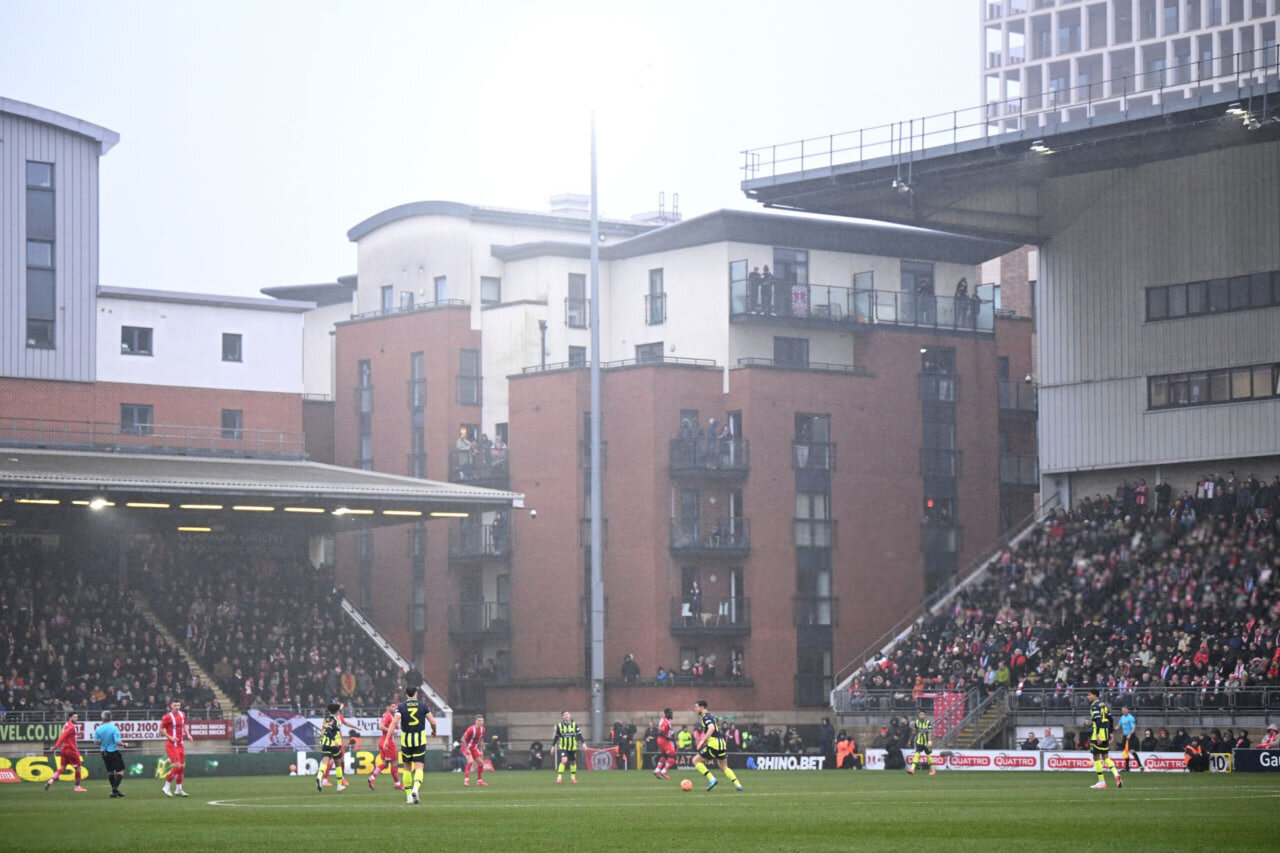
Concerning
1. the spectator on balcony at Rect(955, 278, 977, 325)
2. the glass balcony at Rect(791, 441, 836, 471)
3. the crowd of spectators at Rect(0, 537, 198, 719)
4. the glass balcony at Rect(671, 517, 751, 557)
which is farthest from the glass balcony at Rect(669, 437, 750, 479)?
the crowd of spectators at Rect(0, 537, 198, 719)

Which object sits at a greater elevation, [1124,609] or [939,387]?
[939,387]

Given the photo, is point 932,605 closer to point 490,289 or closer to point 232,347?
point 490,289

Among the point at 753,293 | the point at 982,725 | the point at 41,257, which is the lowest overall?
the point at 982,725

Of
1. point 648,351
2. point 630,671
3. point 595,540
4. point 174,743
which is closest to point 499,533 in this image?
point 630,671

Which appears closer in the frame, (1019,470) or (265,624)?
(265,624)

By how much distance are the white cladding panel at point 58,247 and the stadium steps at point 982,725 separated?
114 ft

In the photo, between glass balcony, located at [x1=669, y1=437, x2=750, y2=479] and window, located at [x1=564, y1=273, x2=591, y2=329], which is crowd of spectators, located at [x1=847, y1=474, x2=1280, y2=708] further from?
window, located at [x1=564, y1=273, x2=591, y2=329]

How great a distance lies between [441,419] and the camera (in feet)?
253

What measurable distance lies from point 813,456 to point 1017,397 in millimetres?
11401

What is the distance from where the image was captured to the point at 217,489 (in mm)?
59719

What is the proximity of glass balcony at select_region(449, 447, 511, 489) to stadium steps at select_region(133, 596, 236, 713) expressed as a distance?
14.2 m

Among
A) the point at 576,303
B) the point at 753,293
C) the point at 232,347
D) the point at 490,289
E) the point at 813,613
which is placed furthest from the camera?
the point at 490,289

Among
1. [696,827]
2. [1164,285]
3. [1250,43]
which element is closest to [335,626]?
[1164,285]

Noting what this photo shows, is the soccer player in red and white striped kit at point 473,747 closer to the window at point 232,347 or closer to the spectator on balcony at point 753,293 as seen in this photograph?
the spectator on balcony at point 753,293
